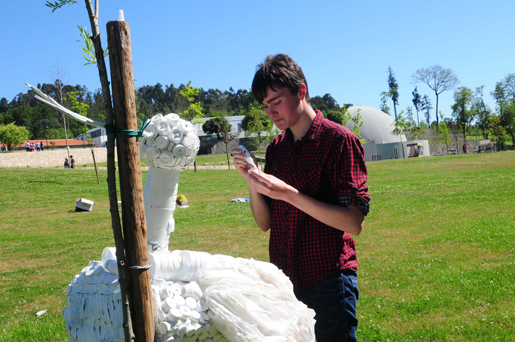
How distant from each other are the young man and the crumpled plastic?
9.4 inches

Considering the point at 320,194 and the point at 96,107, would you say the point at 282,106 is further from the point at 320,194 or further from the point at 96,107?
the point at 96,107

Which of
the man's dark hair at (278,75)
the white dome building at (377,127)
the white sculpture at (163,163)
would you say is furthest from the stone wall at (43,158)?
the man's dark hair at (278,75)

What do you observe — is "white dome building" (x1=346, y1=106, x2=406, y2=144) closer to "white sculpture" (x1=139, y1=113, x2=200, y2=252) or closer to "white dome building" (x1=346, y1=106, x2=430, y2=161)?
"white dome building" (x1=346, y1=106, x2=430, y2=161)

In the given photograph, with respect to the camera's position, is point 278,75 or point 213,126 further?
point 213,126

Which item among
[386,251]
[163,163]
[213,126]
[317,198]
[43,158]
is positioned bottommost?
[386,251]

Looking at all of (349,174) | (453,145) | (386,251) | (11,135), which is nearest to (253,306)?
(349,174)

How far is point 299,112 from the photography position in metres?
2.25

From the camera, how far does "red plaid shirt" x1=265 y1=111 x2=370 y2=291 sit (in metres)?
2.09

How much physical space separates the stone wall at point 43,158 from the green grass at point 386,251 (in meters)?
19.9

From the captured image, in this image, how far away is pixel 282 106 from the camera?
219 centimetres

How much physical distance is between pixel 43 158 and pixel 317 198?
134ft

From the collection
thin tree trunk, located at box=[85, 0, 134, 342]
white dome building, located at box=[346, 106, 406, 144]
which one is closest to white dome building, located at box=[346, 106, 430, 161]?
white dome building, located at box=[346, 106, 406, 144]

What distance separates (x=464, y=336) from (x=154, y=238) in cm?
355

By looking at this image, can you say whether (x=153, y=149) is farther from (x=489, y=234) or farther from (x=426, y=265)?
(x=489, y=234)
